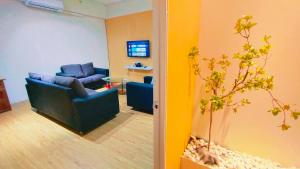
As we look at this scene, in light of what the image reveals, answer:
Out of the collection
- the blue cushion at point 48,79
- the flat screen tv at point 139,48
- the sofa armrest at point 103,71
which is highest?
the flat screen tv at point 139,48

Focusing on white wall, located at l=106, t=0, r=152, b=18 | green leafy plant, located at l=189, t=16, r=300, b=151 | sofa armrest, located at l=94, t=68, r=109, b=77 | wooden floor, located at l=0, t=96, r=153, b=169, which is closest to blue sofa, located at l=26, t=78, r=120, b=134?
wooden floor, located at l=0, t=96, r=153, b=169

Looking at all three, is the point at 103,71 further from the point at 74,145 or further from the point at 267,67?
the point at 267,67

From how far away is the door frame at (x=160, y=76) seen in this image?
34.8 inches

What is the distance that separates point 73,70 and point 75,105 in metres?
3.01

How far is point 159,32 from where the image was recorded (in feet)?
2.97

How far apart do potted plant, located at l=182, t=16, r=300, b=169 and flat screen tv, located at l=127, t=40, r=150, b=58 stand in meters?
3.71

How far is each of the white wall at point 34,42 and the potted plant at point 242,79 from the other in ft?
15.0

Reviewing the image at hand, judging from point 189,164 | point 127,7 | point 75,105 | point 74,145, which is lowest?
point 74,145

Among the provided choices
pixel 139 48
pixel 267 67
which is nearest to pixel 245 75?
pixel 267 67

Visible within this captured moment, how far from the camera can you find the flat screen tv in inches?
200

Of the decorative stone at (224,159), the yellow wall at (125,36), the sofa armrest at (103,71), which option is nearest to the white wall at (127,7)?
the yellow wall at (125,36)

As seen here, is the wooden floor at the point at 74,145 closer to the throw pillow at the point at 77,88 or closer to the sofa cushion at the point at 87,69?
the throw pillow at the point at 77,88

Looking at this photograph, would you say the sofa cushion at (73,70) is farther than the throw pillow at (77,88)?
Yes

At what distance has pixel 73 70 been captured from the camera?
A: 4.81m
